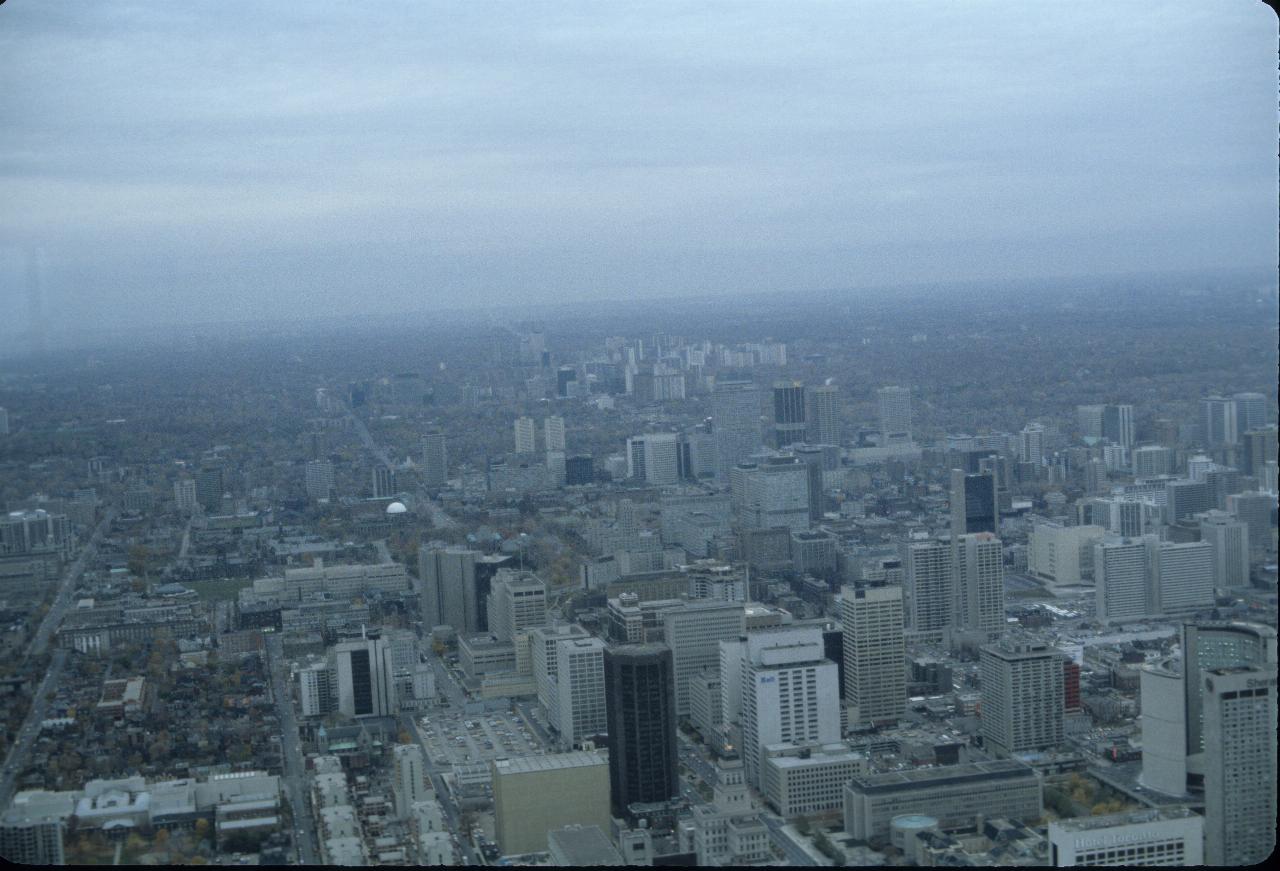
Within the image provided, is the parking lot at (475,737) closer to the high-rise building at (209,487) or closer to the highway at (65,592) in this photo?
the highway at (65,592)

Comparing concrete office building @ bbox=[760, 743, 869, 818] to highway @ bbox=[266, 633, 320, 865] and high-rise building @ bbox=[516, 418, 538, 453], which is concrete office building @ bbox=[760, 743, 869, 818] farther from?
high-rise building @ bbox=[516, 418, 538, 453]

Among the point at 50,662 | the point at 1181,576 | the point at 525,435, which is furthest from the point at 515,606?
the point at 1181,576

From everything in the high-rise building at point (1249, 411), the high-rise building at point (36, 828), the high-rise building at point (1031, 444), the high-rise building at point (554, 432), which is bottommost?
the high-rise building at point (36, 828)

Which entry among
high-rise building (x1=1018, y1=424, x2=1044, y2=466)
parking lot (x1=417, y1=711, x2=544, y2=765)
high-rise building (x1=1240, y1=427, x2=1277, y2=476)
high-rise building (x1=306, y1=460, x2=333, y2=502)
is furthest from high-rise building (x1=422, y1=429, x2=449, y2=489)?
high-rise building (x1=1240, y1=427, x2=1277, y2=476)

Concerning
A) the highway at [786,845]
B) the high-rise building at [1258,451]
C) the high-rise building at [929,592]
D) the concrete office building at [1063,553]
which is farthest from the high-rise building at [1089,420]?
the highway at [786,845]

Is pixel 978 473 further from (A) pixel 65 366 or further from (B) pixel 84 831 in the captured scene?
(B) pixel 84 831

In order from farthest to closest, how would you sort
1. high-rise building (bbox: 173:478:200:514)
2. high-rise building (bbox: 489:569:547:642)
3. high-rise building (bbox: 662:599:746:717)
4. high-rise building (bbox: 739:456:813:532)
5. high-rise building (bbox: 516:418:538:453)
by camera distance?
1. high-rise building (bbox: 516:418:538:453)
2. high-rise building (bbox: 739:456:813:532)
3. high-rise building (bbox: 173:478:200:514)
4. high-rise building (bbox: 489:569:547:642)
5. high-rise building (bbox: 662:599:746:717)

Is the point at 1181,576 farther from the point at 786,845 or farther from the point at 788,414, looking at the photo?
the point at 788,414
